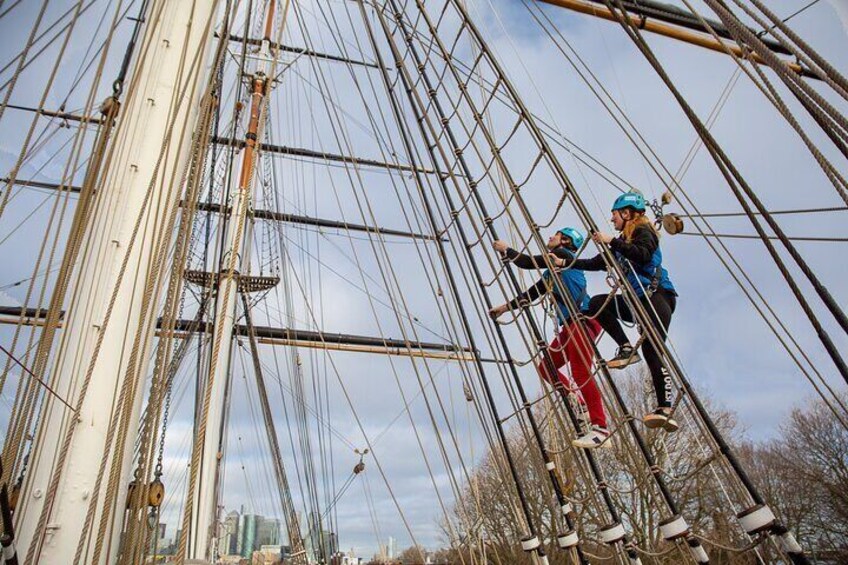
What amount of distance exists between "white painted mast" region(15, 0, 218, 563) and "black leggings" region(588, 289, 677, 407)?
7.68 ft

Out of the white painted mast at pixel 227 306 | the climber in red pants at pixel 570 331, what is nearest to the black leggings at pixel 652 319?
the climber in red pants at pixel 570 331

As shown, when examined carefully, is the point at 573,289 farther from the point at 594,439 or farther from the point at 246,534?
the point at 246,534

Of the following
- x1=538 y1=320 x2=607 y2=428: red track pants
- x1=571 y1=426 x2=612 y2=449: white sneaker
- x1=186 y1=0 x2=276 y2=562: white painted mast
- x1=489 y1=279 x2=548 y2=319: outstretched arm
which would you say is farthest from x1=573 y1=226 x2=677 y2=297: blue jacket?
x1=186 y1=0 x2=276 y2=562: white painted mast

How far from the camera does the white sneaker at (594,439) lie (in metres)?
2.95

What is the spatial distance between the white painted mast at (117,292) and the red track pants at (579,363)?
220 cm

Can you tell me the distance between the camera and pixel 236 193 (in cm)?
972

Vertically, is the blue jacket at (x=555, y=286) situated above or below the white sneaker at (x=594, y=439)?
above

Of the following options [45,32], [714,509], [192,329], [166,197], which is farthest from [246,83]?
[714,509]

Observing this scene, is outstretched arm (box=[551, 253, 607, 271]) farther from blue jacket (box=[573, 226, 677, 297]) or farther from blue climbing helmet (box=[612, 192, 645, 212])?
blue climbing helmet (box=[612, 192, 645, 212])

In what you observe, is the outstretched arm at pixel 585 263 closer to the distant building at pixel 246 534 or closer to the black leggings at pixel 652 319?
the black leggings at pixel 652 319

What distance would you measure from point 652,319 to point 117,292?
2.63 meters

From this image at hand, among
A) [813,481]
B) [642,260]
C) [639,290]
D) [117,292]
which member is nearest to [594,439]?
[639,290]

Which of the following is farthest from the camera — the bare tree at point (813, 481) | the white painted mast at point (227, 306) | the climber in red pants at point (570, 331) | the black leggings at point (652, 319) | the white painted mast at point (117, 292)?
the bare tree at point (813, 481)

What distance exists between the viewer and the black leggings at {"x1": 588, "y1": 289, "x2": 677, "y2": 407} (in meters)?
2.79
